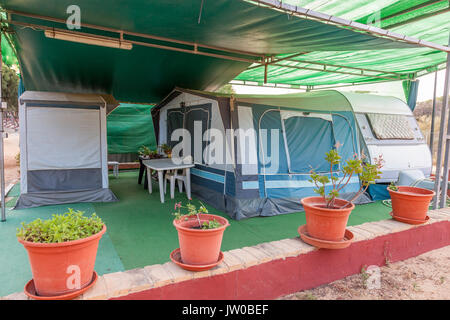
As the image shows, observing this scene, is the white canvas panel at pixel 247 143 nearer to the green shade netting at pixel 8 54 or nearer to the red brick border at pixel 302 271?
the red brick border at pixel 302 271

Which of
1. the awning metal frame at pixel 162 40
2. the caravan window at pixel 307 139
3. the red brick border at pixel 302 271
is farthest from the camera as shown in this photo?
the caravan window at pixel 307 139

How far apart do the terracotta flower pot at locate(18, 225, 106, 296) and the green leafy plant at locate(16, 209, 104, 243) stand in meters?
0.04

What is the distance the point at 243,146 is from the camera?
3807 mm

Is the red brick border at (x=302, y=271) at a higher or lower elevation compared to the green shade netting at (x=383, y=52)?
lower

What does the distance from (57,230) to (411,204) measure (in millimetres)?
2750

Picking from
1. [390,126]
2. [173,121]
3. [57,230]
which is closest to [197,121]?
→ [173,121]

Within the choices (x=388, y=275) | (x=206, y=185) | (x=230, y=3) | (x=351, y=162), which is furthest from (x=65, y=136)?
(x=388, y=275)

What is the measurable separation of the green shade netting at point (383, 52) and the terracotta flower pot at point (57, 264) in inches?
108

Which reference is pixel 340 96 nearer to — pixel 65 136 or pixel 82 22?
pixel 82 22

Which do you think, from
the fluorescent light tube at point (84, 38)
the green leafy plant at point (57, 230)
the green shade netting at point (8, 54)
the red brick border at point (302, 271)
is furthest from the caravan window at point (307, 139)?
the green shade netting at point (8, 54)

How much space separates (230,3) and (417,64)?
15.9 feet

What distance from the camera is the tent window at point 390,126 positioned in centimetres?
498

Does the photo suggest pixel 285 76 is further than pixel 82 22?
Yes

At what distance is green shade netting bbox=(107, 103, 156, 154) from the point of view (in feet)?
25.9
